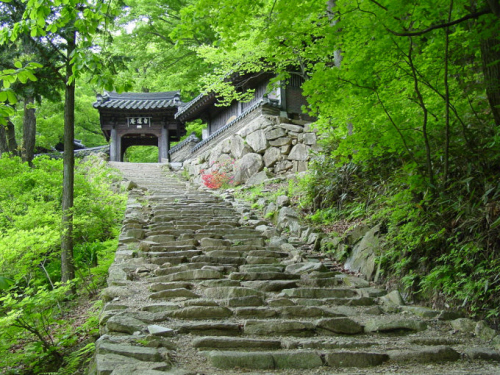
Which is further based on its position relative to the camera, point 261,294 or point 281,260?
point 281,260

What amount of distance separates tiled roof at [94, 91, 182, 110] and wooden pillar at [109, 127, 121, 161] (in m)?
1.78

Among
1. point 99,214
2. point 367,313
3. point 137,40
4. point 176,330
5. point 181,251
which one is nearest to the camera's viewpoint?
point 176,330

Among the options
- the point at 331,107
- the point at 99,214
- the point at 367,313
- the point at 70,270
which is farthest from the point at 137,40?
the point at 367,313

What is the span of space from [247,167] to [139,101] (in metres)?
13.6

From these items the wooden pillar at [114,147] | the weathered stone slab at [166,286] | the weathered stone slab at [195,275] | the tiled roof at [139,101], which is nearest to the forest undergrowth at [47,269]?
the weathered stone slab at [166,286]

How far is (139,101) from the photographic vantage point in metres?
26.6

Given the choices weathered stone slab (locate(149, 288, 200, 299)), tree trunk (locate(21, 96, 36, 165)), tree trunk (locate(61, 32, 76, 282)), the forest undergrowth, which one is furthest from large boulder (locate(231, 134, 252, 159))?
weathered stone slab (locate(149, 288, 200, 299))

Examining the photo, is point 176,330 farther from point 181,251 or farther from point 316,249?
point 316,249

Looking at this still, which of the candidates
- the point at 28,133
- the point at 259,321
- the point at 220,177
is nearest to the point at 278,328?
the point at 259,321

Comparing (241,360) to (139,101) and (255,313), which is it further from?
(139,101)

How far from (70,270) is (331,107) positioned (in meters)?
6.12

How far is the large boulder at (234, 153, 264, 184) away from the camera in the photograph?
15844 millimetres

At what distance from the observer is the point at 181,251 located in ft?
24.7

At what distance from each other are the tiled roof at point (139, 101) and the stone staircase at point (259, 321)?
18588 mm
